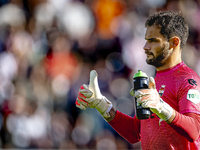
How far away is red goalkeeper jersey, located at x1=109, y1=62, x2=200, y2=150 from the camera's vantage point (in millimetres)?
1925

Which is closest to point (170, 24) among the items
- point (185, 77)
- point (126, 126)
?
point (185, 77)

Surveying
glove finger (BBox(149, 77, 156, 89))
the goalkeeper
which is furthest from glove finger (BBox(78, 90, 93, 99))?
glove finger (BBox(149, 77, 156, 89))

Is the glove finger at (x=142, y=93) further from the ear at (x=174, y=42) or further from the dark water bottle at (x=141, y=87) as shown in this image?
the ear at (x=174, y=42)

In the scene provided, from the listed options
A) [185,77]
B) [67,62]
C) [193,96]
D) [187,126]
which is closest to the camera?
A: [187,126]

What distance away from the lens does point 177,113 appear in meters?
1.92

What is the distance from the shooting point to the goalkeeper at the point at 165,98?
6.28 feet

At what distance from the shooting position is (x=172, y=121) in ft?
6.27

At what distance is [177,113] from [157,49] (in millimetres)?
604

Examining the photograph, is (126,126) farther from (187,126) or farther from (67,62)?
(67,62)

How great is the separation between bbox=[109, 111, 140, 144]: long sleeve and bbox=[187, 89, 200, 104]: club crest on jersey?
719mm

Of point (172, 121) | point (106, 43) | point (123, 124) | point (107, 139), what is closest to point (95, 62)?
point (106, 43)

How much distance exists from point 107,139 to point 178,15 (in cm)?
414

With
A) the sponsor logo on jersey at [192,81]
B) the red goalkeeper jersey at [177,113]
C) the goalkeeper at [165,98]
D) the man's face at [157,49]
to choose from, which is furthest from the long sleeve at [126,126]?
the sponsor logo on jersey at [192,81]

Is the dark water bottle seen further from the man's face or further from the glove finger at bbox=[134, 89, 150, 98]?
the man's face
